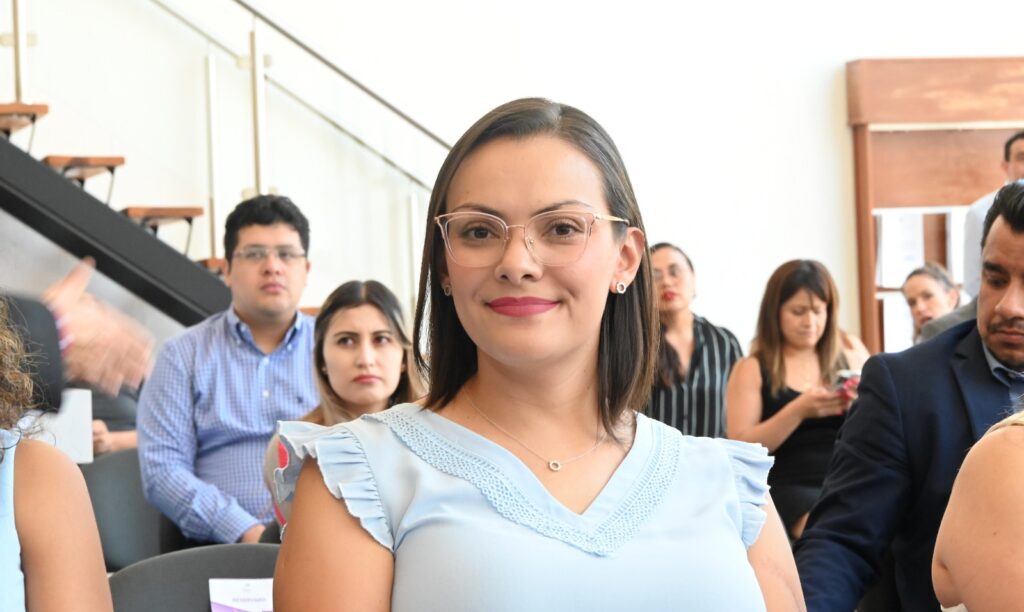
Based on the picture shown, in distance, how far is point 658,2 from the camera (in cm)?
800

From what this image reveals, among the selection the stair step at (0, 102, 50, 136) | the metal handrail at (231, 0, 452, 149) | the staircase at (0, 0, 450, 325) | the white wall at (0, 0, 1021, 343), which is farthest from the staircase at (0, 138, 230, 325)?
the white wall at (0, 0, 1021, 343)

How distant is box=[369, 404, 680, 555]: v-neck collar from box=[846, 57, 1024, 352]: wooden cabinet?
6748 mm

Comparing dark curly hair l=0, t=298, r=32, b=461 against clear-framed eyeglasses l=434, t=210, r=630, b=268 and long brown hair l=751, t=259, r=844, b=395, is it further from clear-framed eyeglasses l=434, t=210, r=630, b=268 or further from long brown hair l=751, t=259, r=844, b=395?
long brown hair l=751, t=259, r=844, b=395

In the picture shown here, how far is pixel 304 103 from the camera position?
681 centimetres

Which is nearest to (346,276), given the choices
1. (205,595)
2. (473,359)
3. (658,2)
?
(658,2)

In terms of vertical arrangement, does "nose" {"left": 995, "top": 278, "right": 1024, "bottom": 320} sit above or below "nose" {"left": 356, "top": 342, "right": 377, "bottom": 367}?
above

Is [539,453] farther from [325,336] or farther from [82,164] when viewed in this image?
[82,164]

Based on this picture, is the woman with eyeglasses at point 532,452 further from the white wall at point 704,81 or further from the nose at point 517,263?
the white wall at point 704,81

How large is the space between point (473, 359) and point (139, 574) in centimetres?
78

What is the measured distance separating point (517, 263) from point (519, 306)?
51 mm

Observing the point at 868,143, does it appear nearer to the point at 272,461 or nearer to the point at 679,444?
the point at 272,461

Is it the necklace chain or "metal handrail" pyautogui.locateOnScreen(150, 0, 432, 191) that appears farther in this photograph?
"metal handrail" pyautogui.locateOnScreen(150, 0, 432, 191)

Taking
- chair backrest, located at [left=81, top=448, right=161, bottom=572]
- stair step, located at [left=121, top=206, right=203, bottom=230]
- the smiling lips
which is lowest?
chair backrest, located at [left=81, top=448, right=161, bottom=572]

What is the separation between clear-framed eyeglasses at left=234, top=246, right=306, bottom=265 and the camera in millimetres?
3928
